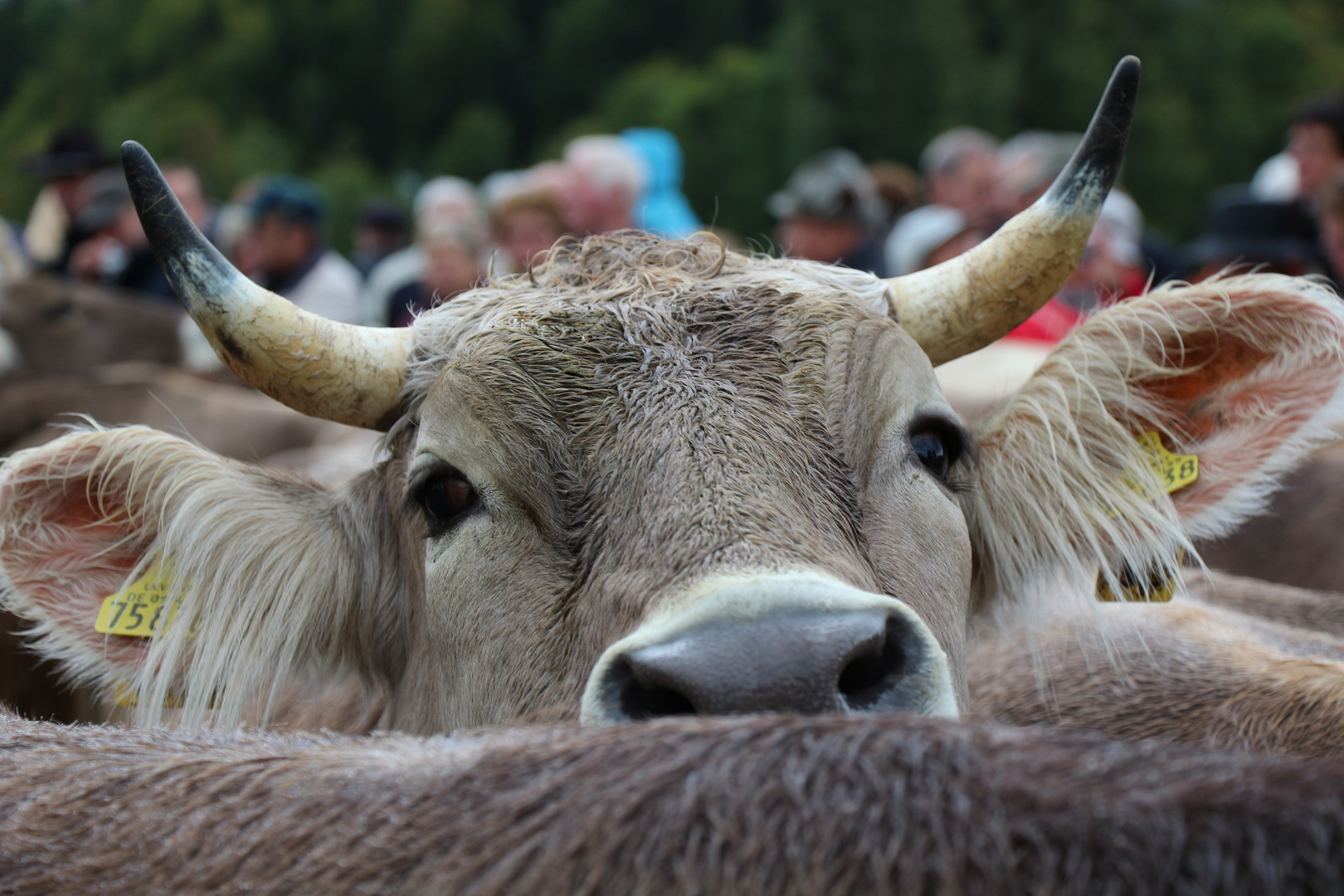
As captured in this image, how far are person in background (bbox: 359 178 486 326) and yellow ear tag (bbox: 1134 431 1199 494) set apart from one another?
674cm

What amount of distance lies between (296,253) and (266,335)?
7709 mm

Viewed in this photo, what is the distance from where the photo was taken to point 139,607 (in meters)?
2.84

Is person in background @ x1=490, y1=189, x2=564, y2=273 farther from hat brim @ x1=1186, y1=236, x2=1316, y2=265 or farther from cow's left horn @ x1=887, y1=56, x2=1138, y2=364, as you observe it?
cow's left horn @ x1=887, y1=56, x2=1138, y2=364

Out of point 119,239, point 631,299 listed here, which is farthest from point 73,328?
point 631,299

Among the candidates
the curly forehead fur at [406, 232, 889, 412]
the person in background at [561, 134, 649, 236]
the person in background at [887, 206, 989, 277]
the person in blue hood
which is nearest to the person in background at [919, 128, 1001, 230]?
the person in background at [887, 206, 989, 277]

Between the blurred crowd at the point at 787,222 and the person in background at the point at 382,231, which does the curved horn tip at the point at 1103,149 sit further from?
the person in background at the point at 382,231

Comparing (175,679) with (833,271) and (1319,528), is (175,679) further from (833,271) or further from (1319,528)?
(1319,528)

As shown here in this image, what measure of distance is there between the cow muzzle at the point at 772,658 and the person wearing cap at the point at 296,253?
8.31 metres

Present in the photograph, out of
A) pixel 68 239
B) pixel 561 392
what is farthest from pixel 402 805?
pixel 68 239

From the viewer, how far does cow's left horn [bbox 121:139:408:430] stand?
2.48m

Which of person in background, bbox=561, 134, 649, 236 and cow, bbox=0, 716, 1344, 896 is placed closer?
cow, bbox=0, 716, 1344, 896

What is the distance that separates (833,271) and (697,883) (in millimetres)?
2018

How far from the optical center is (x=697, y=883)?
103cm

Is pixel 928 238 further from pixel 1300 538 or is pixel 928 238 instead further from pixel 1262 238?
pixel 1300 538
